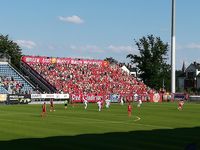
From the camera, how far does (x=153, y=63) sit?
115750mm

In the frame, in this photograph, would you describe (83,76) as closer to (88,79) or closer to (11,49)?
(88,79)

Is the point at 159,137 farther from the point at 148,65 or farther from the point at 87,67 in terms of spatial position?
the point at 148,65

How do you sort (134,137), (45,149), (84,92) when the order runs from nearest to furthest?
(45,149), (134,137), (84,92)

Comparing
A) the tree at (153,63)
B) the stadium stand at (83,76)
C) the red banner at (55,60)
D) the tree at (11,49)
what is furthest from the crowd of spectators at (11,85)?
the tree at (153,63)

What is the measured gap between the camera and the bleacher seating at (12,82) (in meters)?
73.9

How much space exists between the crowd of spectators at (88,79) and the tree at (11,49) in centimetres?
1406

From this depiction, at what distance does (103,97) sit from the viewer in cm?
7688

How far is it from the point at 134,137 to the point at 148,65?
91246mm

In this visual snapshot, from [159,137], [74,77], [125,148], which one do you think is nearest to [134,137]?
[159,137]

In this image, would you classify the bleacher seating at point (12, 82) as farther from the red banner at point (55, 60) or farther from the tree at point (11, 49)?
the tree at point (11, 49)

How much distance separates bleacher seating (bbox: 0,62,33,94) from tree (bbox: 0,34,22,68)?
1769 cm

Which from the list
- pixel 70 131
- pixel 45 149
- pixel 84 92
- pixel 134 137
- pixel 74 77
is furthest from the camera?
pixel 74 77

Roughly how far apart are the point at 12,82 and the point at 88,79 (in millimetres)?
15585

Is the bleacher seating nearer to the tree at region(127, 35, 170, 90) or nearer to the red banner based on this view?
the red banner
